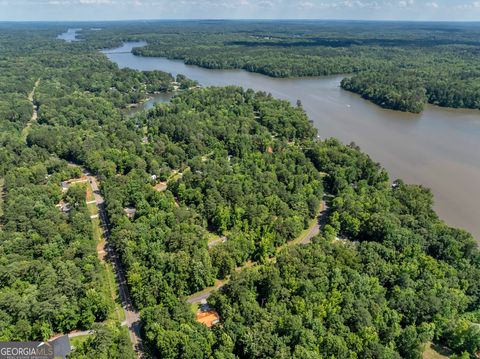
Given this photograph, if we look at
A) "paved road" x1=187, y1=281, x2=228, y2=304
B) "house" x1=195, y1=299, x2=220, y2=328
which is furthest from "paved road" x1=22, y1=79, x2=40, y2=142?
"house" x1=195, y1=299, x2=220, y2=328

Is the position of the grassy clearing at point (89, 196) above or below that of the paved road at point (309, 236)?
above

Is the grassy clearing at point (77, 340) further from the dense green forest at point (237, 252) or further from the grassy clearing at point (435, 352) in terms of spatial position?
the grassy clearing at point (435, 352)

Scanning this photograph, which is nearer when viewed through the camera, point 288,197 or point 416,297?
point 416,297

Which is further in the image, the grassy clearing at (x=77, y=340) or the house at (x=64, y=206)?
the house at (x=64, y=206)

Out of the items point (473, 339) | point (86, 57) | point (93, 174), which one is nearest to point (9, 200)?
point (93, 174)

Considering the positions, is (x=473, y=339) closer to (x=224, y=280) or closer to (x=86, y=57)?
(x=224, y=280)

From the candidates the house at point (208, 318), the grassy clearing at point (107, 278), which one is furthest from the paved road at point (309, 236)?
the grassy clearing at point (107, 278)

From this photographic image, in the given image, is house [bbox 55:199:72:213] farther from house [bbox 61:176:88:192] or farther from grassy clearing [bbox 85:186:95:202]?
house [bbox 61:176:88:192]

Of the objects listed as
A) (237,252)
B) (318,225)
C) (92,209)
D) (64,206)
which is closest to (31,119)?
(64,206)
